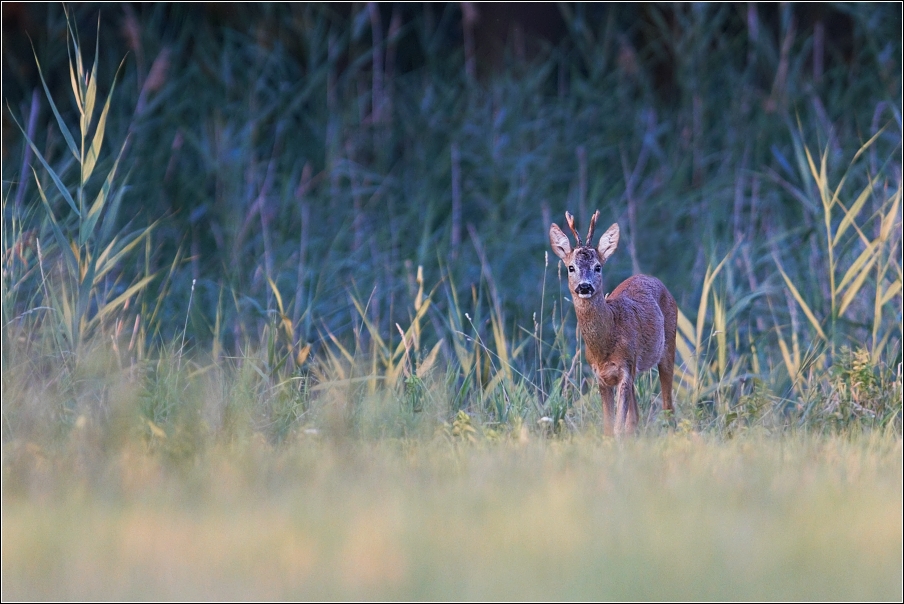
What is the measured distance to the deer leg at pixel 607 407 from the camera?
136 inches

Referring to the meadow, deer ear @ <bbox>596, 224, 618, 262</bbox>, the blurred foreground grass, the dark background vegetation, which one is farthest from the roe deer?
the dark background vegetation

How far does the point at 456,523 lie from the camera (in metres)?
2.37

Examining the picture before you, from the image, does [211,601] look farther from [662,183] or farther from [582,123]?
[582,123]

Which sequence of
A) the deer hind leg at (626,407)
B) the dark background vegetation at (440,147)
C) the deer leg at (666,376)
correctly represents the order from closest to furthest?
1. the deer hind leg at (626,407)
2. the deer leg at (666,376)
3. the dark background vegetation at (440,147)

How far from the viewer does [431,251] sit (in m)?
6.75

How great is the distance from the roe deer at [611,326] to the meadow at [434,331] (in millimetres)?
150

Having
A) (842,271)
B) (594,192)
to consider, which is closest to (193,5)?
(594,192)

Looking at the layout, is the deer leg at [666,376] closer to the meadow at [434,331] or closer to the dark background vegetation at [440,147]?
the meadow at [434,331]

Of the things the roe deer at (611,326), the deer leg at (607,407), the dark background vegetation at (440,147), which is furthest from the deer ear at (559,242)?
the dark background vegetation at (440,147)

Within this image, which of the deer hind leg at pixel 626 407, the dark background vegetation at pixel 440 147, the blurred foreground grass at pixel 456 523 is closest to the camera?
the blurred foreground grass at pixel 456 523

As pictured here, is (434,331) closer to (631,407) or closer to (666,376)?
(666,376)

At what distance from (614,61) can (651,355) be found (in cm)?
541

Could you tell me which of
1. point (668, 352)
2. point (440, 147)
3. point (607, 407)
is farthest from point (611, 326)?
point (440, 147)

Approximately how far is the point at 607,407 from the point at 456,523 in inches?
49.9
